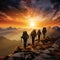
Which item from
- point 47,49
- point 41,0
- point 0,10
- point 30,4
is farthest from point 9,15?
point 47,49

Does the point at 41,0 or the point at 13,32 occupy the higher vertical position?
the point at 41,0

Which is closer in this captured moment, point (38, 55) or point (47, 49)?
point (38, 55)

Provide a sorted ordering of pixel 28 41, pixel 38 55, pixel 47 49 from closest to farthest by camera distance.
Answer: pixel 38 55
pixel 47 49
pixel 28 41

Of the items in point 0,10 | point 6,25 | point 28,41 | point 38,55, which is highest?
point 0,10

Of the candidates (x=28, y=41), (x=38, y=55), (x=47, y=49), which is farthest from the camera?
→ (x=28, y=41)

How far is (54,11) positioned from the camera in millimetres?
41125

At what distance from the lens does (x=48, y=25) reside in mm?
41281

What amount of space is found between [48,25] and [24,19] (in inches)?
217

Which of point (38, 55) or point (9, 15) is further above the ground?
point (9, 15)

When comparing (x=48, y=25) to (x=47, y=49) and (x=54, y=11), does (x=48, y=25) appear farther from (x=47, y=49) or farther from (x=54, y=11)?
(x=47, y=49)

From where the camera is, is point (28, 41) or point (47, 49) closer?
point (47, 49)

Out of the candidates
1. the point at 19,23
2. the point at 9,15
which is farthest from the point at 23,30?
the point at 9,15

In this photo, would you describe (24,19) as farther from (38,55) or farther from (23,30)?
(38,55)

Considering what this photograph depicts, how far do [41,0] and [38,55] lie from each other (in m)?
12.3
